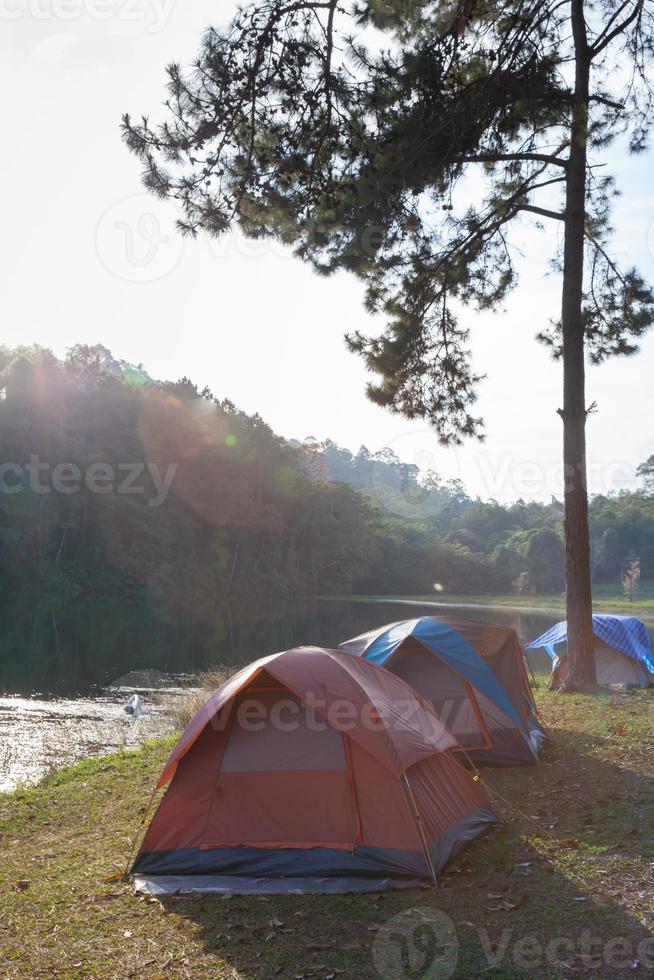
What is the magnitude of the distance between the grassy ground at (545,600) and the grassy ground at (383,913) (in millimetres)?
52877

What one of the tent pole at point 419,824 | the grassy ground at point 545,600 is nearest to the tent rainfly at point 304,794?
the tent pole at point 419,824

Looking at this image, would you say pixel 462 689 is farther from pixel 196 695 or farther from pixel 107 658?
pixel 107 658

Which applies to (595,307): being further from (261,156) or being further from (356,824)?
(356,824)

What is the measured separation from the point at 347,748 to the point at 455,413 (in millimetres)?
9005

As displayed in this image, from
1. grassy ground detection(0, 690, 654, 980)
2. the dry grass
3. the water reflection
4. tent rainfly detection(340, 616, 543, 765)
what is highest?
tent rainfly detection(340, 616, 543, 765)

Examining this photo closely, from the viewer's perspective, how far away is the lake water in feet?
44.8

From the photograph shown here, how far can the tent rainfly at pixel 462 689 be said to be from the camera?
931 cm

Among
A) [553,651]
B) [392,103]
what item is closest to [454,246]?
[392,103]

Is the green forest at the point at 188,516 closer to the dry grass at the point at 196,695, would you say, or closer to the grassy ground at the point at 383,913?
the dry grass at the point at 196,695

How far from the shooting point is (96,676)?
20750 millimetres

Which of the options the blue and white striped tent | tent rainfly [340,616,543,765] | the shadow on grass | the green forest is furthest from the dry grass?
the green forest

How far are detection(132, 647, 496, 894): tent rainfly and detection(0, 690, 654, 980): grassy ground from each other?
27cm

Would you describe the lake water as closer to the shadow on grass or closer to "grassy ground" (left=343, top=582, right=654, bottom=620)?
the shadow on grass

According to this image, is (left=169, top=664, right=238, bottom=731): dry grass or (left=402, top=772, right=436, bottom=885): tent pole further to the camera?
(left=169, top=664, right=238, bottom=731): dry grass
